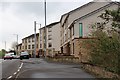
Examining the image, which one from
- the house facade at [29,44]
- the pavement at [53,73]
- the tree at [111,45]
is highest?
the house facade at [29,44]

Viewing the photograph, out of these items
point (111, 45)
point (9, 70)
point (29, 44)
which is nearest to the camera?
point (111, 45)

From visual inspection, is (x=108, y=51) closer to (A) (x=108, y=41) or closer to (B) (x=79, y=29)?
(A) (x=108, y=41)

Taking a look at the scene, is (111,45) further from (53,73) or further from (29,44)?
(29,44)

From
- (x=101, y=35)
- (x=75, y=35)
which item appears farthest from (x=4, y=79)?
(x=75, y=35)

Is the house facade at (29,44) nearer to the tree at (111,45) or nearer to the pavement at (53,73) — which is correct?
the pavement at (53,73)

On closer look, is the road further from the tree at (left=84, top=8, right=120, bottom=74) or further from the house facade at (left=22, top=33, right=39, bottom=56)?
the house facade at (left=22, top=33, right=39, bottom=56)

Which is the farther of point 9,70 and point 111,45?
point 9,70

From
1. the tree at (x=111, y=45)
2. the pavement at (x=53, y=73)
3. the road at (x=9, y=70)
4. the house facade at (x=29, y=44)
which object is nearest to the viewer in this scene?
the tree at (x=111, y=45)

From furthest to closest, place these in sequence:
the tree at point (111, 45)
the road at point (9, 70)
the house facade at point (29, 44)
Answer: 1. the house facade at point (29, 44)
2. the road at point (9, 70)
3. the tree at point (111, 45)

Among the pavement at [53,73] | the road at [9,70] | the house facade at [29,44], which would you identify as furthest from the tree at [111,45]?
the house facade at [29,44]

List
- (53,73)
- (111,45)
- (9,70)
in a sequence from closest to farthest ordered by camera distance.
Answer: (111,45)
(53,73)
(9,70)

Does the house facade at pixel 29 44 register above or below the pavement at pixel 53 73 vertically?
above

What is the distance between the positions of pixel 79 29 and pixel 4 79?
90.3 feet

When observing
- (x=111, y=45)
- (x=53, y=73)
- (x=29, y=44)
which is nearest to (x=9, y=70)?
(x=53, y=73)
